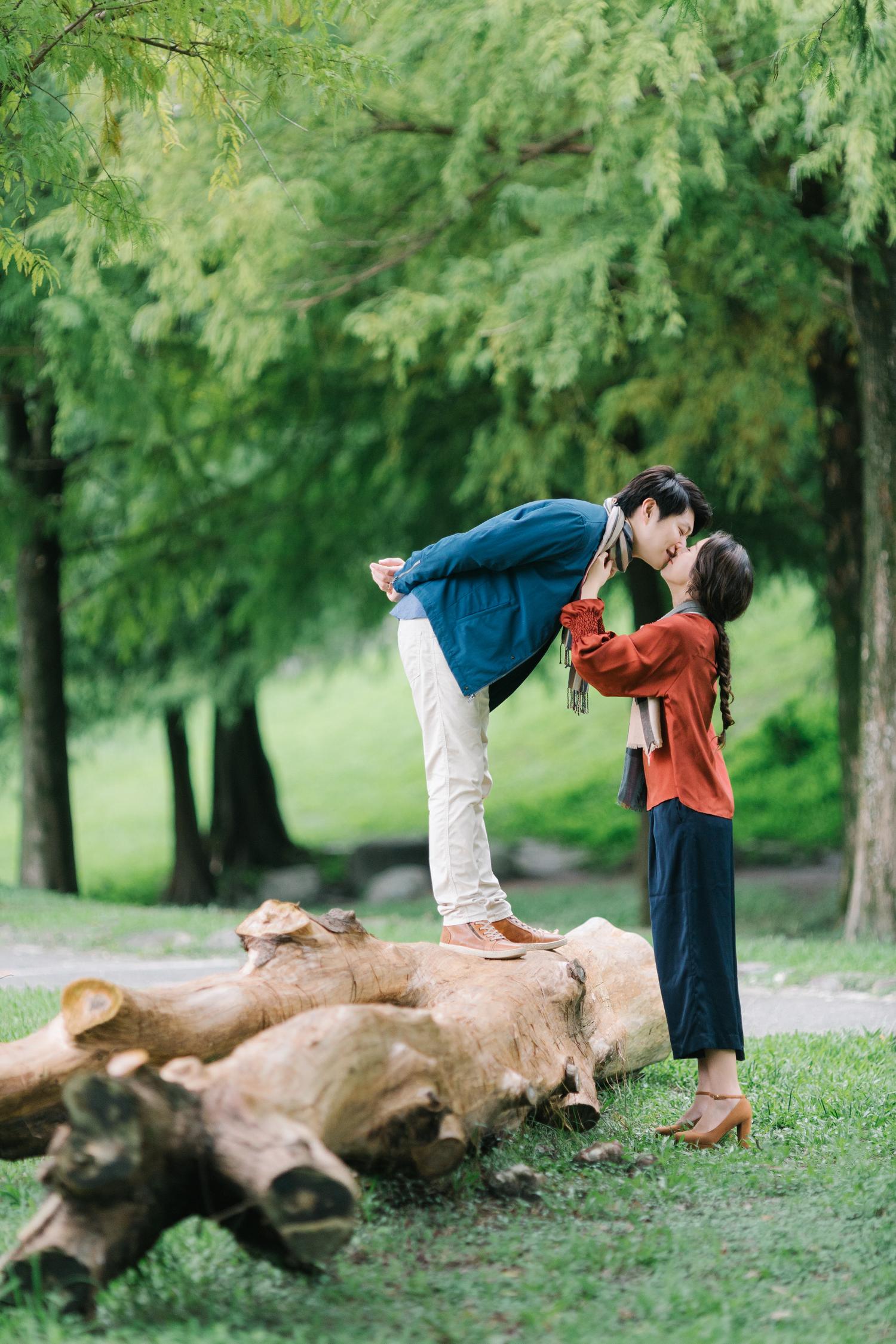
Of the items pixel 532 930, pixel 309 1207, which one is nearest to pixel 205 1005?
pixel 309 1207

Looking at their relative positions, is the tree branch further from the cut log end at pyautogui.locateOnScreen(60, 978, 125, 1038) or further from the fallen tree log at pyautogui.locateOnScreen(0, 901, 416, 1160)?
the cut log end at pyautogui.locateOnScreen(60, 978, 125, 1038)

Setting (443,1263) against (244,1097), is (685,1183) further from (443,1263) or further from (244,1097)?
(244,1097)

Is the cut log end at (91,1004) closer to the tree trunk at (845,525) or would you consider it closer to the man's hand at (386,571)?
the man's hand at (386,571)

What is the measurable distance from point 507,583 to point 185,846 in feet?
43.3

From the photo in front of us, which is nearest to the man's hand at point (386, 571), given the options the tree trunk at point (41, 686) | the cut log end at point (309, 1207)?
the cut log end at point (309, 1207)

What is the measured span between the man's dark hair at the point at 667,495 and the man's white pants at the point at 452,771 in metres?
0.80

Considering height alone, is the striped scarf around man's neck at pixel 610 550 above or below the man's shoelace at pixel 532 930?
above

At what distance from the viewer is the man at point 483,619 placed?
4254 mm

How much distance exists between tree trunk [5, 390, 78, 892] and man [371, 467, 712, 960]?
897 centimetres

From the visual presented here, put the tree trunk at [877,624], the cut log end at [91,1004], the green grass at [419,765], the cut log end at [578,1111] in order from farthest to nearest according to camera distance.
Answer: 1. the green grass at [419,765]
2. the tree trunk at [877,624]
3. the cut log end at [578,1111]
4. the cut log end at [91,1004]

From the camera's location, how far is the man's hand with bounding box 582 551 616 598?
4.24 metres

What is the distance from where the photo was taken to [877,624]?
28.4 ft

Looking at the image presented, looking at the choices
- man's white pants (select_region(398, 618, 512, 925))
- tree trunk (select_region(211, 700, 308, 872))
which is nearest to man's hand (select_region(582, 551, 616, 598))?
man's white pants (select_region(398, 618, 512, 925))

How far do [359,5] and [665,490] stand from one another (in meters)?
1.93
